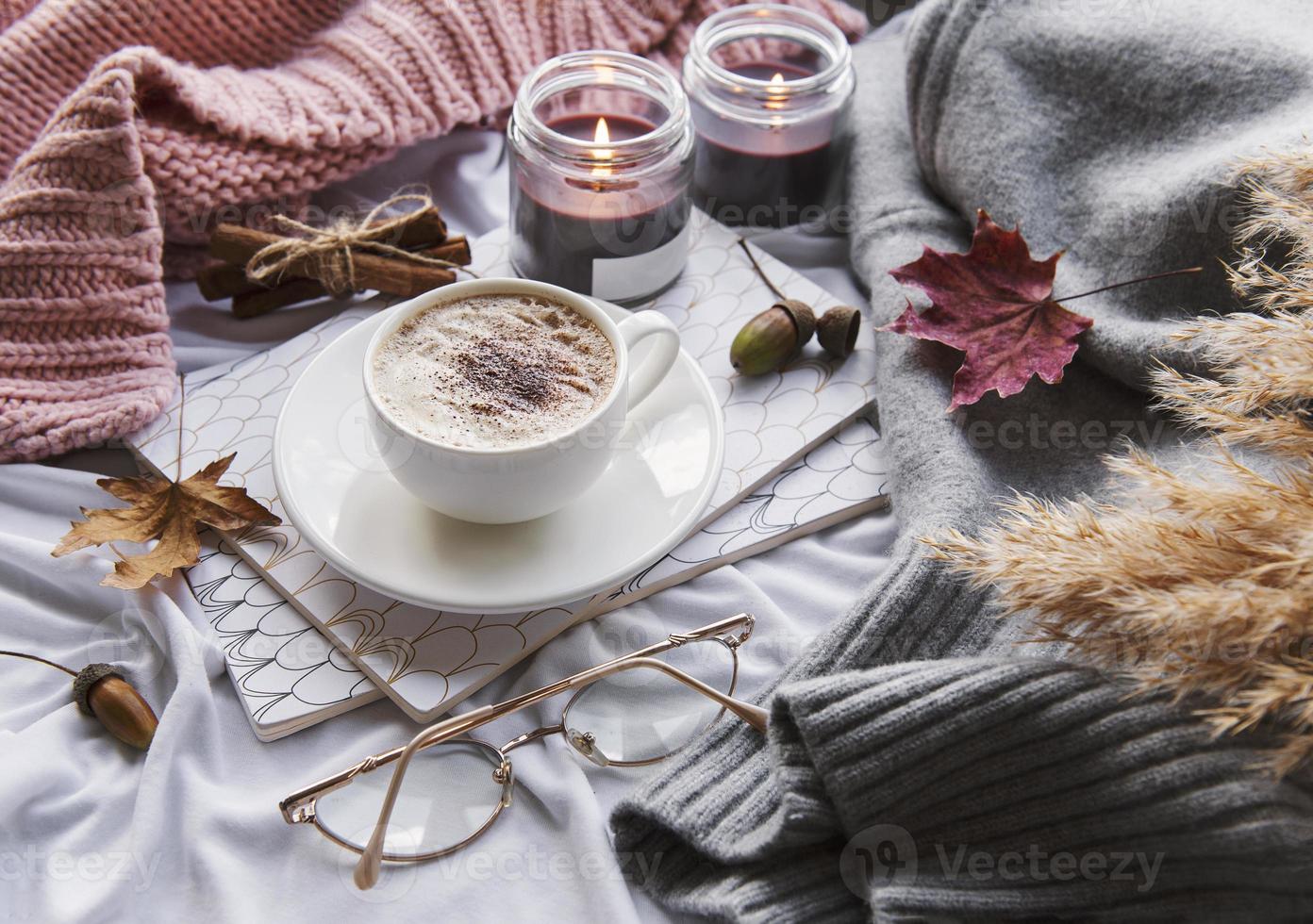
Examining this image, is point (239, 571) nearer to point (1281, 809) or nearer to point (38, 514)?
point (38, 514)

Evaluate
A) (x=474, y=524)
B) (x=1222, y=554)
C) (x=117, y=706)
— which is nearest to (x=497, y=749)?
(x=474, y=524)

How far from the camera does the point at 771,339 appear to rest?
3.67ft

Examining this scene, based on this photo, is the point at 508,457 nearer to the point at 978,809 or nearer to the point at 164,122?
the point at 978,809

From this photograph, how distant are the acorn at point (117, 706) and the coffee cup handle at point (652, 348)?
48cm

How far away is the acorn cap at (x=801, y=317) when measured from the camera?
114 centimetres

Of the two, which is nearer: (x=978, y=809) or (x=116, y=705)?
(x=978, y=809)

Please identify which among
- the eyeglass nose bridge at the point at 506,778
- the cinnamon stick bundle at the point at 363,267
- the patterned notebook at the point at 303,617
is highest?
the cinnamon stick bundle at the point at 363,267

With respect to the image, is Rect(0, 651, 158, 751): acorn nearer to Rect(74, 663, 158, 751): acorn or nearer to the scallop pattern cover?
Rect(74, 663, 158, 751): acorn

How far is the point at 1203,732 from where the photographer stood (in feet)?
2.23

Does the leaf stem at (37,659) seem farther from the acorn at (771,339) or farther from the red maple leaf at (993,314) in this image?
the red maple leaf at (993,314)

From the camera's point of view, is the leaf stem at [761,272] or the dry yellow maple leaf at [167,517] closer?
the dry yellow maple leaf at [167,517]

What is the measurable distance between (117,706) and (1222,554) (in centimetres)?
83

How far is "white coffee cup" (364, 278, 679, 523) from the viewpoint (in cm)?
84

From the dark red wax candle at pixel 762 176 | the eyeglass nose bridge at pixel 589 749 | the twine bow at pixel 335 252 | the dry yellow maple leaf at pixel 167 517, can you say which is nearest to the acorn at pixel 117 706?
the dry yellow maple leaf at pixel 167 517
